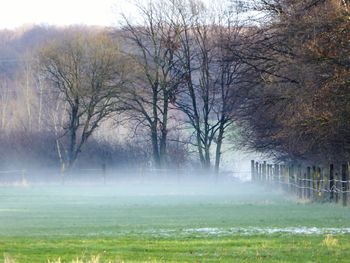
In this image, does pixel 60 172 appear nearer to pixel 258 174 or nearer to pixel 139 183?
pixel 139 183

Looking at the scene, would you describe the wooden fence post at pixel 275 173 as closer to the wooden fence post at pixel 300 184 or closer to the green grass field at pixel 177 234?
the wooden fence post at pixel 300 184

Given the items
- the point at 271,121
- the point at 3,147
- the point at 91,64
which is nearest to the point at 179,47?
the point at 91,64

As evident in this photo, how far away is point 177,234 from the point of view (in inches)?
872

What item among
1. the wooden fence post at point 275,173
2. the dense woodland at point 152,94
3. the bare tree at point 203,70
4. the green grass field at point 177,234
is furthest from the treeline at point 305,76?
the bare tree at point 203,70

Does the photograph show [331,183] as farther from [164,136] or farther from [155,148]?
[155,148]

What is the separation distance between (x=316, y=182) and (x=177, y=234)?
18673 millimetres

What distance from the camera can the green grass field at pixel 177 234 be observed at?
56.7 ft

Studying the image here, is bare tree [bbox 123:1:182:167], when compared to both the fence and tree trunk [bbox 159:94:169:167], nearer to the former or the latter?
tree trunk [bbox 159:94:169:167]

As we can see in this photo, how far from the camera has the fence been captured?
35.9 m

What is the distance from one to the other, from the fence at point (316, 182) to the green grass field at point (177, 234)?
1105 millimetres

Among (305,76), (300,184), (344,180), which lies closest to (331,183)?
(344,180)

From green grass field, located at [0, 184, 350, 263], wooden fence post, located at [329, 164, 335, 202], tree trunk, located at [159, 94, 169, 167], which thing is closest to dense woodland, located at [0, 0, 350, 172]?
tree trunk, located at [159, 94, 169, 167]

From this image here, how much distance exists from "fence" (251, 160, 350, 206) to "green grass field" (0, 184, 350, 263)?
1.10 meters

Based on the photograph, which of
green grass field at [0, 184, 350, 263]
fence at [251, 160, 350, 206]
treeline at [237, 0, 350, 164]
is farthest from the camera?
fence at [251, 160, 350, 206]
